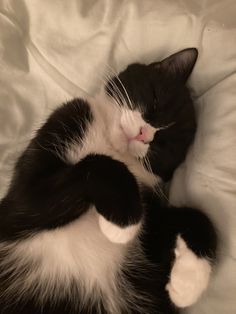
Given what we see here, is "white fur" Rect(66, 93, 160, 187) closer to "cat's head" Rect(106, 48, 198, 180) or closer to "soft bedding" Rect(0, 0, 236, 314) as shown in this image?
"cat's head" Rect(106, 48, 198, 180)

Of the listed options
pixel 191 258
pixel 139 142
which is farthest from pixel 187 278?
pixel 139 142

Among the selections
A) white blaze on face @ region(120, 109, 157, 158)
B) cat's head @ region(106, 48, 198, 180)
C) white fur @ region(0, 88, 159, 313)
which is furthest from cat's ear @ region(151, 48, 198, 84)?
white fur @ region(0, 88, 159, 313)

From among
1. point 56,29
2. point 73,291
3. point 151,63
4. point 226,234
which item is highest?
point 56,29

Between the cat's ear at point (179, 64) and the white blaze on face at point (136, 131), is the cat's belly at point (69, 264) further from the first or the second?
the cat's ear at point (179, 64)

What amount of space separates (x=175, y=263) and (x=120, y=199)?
8.7 inches

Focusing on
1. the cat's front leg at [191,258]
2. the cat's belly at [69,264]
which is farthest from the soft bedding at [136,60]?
the cat's belly at [69,264]

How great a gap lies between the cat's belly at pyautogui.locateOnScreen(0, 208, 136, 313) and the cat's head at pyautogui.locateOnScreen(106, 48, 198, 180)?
24 centimetres

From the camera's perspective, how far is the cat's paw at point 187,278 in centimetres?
92

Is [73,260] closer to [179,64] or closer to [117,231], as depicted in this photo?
[117,231]

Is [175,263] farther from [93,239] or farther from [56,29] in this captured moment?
[56,29]

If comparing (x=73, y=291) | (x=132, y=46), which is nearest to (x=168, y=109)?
(x=132, y=46)

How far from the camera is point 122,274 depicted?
102cm

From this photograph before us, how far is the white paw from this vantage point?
2.93 feet

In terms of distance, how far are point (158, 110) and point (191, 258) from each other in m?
0.40
